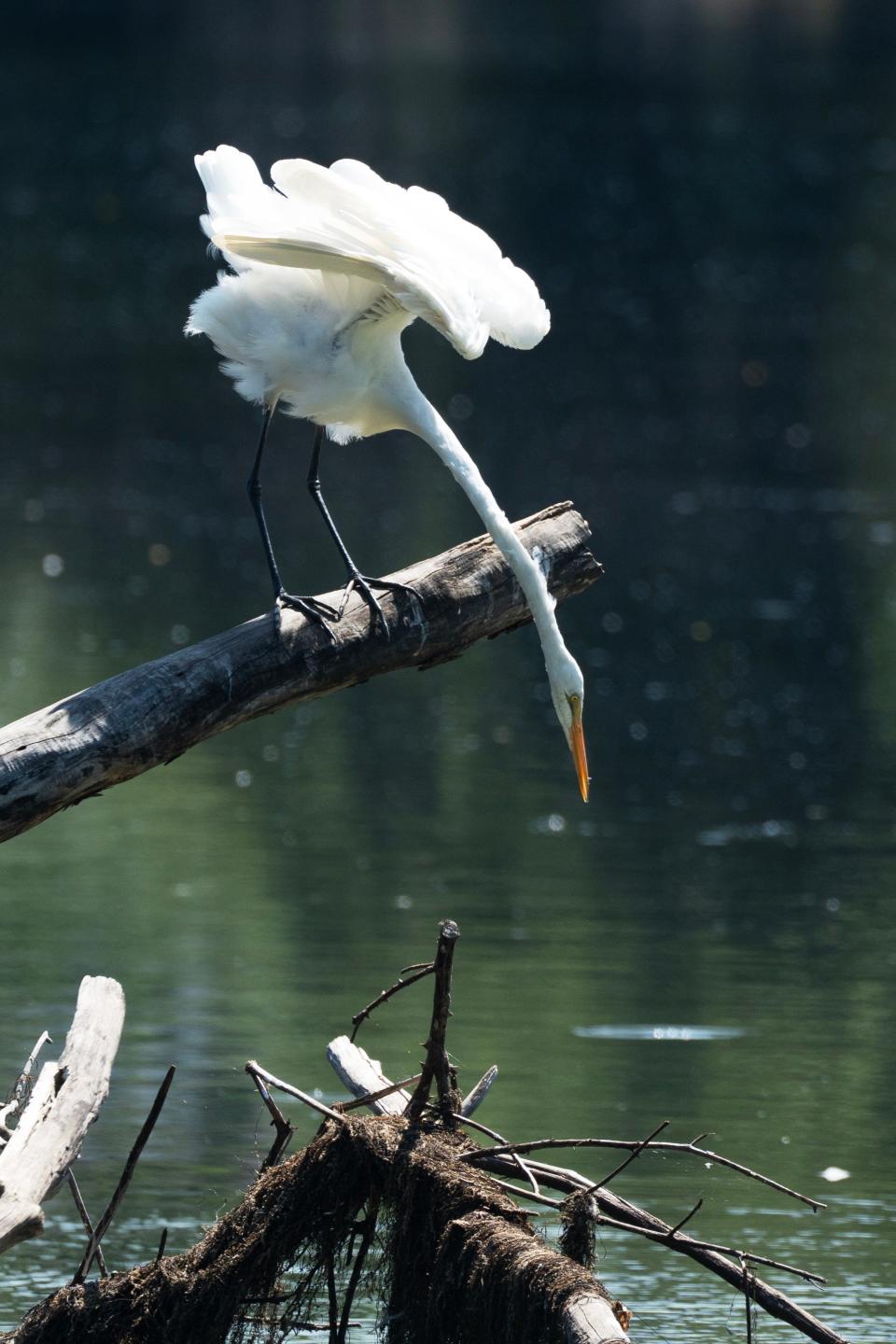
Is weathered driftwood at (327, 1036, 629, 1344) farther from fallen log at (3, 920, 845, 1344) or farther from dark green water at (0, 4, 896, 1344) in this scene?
dark green water at (0, 4, 896, 1344)

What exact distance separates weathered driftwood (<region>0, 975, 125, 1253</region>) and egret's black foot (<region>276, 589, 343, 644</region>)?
93 cm

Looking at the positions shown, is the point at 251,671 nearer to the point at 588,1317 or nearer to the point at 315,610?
the point at 315,610

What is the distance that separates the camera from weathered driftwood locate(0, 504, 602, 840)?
16.2ft

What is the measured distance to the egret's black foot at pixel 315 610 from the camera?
5.64 m

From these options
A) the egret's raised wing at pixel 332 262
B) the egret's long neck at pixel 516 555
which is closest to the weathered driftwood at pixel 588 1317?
the egret's long neck at pixel 516 555

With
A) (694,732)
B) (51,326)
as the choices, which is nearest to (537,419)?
(51,326)

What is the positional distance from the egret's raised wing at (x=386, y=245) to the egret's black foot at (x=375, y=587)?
91 centimetres

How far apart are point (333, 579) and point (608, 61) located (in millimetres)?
39025

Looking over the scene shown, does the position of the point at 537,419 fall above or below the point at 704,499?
above

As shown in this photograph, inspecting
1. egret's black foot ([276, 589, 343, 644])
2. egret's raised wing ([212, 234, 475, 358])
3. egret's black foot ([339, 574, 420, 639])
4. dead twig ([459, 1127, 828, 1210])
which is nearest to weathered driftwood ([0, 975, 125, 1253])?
dead twig ([459, 1127, 828, 1210])

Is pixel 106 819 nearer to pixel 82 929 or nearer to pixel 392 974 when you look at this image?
pixel 82 929

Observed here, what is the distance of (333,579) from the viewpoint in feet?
48.6

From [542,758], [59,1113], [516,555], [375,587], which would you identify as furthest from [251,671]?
[542,758]

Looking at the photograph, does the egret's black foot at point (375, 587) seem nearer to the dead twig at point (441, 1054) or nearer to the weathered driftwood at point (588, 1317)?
the dead twig at point (441, 1054)
